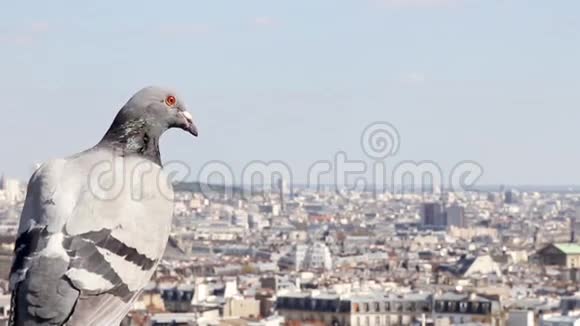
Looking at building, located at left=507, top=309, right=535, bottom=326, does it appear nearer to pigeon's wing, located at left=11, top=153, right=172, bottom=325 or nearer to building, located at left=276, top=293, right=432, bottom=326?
building, located at left=276, top=293, right=432, bottom=326

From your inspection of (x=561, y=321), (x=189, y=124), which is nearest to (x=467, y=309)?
(x=561, y=321)

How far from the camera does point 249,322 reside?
38594 millimetres

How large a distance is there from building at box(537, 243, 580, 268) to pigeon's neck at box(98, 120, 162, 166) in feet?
220

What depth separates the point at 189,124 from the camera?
3775 millimetres

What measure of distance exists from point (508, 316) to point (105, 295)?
38.6m

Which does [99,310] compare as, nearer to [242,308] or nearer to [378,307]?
[242,308]

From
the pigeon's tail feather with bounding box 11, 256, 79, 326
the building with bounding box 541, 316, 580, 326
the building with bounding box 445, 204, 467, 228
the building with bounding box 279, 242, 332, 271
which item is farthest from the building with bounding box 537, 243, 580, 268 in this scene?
the pigeon's tail feather with bounding box 11, 256, 79, 326

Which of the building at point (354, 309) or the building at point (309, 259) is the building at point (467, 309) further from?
the building at point (309, 259)

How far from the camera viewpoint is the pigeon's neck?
3713 millimetres

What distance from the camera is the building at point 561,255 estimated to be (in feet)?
233

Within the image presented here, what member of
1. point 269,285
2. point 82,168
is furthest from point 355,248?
point 82,168

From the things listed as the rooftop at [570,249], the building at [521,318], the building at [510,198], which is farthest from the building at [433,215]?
the building at [521,318]

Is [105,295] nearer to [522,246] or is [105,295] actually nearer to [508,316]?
[508,316]

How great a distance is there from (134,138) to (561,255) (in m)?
69.0
